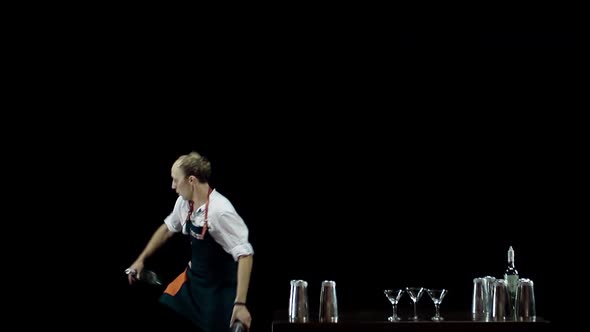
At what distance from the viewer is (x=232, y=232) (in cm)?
381

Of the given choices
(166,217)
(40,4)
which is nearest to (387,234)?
(166,217)

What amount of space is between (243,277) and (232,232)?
213 millimetres

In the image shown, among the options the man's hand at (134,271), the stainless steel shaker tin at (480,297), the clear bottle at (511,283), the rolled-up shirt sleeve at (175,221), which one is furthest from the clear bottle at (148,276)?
the clear bottle at (511,283)

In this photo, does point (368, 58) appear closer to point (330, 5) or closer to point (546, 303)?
point (330, 5)

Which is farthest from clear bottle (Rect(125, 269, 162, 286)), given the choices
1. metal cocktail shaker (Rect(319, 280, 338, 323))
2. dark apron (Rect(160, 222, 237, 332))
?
metal cocktail shaker (Rect(319, 280, 338, 323))

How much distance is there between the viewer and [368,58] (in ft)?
14.0

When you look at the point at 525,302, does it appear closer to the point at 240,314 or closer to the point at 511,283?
the point at 511,283

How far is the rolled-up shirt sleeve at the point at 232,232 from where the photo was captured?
3797mm

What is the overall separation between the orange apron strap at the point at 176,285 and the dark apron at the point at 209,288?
35mm

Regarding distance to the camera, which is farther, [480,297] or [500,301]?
[480,297]

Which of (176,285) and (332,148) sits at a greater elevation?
(332,148)

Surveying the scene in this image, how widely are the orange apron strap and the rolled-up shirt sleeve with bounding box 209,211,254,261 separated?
31 cm

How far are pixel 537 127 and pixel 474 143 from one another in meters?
0.34

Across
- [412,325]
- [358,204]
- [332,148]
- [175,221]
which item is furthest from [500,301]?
[175,221]
